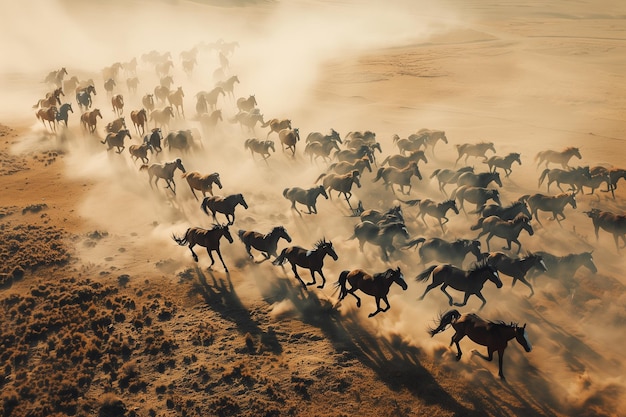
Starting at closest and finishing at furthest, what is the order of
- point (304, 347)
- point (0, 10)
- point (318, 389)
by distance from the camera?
point (318, 389)
point (304, 347)
point (0, 10)

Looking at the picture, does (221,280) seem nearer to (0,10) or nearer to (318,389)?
(318,389)

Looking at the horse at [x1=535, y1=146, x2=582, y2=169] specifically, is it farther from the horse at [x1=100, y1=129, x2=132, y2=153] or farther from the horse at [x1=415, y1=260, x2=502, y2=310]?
the horse at [x1=100, y1=129, x2=132, y2=153]

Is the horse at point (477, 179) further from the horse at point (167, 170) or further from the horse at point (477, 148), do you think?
the horse at point (167, 170)

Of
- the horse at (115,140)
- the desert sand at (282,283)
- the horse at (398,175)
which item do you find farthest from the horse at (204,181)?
the horse at (115,140)

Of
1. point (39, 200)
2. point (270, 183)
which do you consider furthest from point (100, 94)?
point (270, 183)

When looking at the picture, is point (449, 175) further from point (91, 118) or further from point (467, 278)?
point (91, 118)
